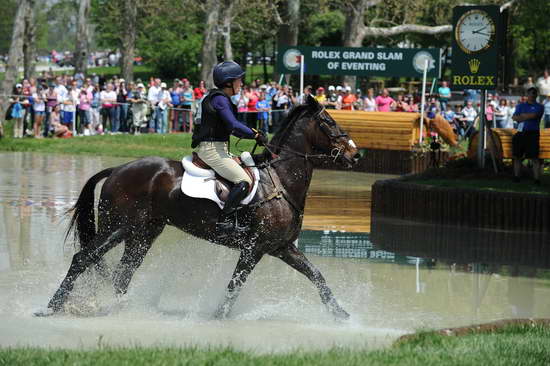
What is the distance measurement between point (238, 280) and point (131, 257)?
122cm

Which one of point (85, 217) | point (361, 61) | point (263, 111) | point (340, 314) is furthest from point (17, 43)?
point (340, 314)

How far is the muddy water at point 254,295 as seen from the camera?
9281 mm

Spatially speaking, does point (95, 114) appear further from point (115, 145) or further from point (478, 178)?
point (478, 178)

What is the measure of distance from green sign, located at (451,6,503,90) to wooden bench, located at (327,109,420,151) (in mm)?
6554

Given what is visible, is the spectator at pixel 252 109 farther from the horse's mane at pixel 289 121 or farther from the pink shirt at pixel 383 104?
the horse's mane at pixel 289 121

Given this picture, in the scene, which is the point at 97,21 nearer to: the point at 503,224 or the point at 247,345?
the point at 503,224

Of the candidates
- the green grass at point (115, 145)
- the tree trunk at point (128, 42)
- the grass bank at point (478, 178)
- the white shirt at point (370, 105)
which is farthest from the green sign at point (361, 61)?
the tree trunk at point (128, 42)

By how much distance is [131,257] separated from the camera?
10719mm

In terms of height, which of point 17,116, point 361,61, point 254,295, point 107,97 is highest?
point 361,61

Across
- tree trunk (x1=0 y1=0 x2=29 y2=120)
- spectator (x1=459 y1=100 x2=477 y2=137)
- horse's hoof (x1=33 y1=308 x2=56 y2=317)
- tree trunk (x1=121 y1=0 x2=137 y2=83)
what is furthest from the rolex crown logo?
tree trunk (x1=121 y1=0 x2=137 y2=83)

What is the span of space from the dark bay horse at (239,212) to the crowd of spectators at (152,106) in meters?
19.4

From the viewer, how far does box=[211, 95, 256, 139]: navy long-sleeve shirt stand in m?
10.2

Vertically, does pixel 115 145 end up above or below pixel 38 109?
below

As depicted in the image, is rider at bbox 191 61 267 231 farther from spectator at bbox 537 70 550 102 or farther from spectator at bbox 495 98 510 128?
spectator at bbox 495 98 510 128
